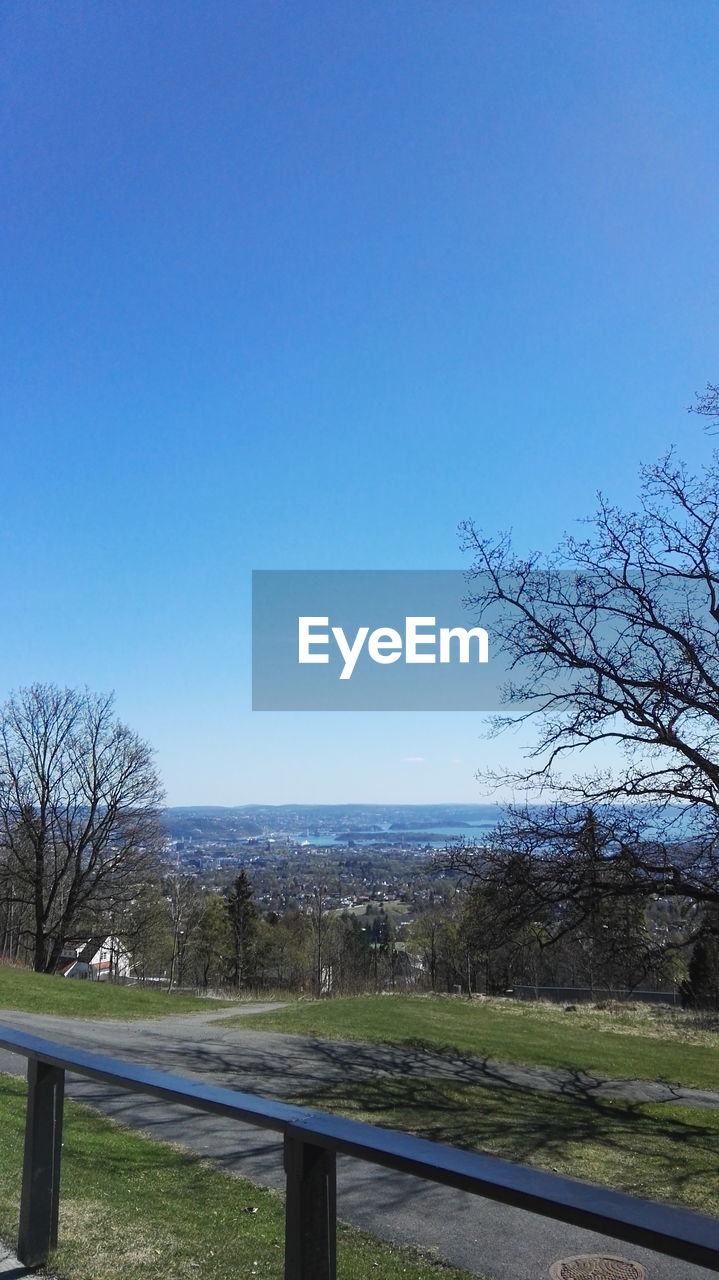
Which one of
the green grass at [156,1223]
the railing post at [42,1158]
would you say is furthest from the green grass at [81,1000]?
the railing post at [42,1158]

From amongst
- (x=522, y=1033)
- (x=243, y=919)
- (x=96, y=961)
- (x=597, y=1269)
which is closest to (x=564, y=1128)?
(x=597, y=1269)

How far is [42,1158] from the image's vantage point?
4.02 metres

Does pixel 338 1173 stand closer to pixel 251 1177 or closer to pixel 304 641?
pixel 251 1177

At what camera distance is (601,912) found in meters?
10.9

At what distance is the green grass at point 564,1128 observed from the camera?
7.91 metres

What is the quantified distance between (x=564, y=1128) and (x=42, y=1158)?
7601mm

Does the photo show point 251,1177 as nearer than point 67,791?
Yes

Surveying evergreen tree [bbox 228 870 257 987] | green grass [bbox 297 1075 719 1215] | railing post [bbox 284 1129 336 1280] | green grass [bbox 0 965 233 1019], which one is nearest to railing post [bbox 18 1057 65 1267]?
railing post [bbox 284 1129 336 1280]

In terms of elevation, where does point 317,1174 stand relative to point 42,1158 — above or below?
above

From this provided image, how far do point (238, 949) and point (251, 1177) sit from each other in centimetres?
5623

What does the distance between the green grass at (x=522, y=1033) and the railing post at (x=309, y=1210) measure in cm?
1327

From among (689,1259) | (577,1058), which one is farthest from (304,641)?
(689,1259)

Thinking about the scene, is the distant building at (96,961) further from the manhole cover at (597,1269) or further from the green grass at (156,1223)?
the manhole cover at (597,1269)

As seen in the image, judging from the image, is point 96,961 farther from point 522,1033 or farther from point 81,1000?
point 522,1033
